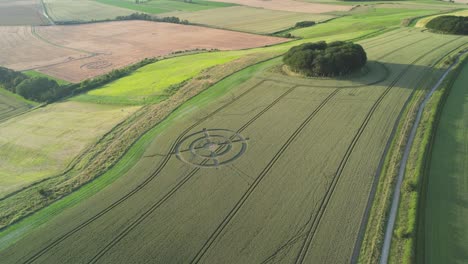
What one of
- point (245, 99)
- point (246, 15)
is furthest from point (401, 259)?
point (246, 15)

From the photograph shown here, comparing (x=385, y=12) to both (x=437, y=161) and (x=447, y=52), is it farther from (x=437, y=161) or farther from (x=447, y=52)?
(x=437, y=161)

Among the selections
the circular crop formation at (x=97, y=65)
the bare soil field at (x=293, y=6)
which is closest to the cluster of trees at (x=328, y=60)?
the circular crop formation at (x=97, y=65)

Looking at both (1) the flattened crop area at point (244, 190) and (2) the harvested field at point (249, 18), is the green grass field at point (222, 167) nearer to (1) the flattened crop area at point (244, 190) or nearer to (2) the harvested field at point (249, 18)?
(1) the flattened crop area at point (244, 190)

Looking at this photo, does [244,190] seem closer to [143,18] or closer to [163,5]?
[143,18]

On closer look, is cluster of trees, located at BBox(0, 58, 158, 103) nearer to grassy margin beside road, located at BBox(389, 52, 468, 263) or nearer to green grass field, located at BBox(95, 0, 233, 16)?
grassy margin beside road, located at BBox(389, 52, 468, 263)

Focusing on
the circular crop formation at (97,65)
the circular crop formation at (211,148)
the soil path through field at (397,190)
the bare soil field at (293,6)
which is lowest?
the circular crop formation at (97,65)
